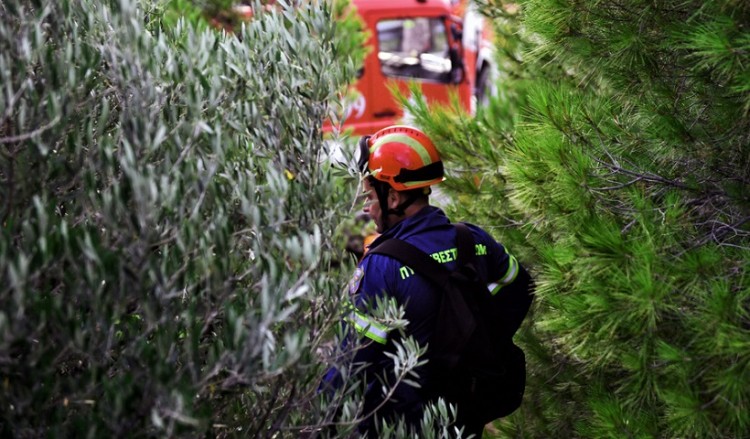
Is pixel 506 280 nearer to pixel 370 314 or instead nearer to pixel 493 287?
pixel 493 287

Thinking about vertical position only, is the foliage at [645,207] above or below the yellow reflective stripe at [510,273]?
above

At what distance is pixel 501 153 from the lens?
4.17m

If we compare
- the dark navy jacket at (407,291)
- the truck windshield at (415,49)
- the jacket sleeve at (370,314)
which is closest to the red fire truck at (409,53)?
the truck windshield at (415,49)

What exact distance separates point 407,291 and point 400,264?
0.10m

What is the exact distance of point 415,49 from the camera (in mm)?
11406

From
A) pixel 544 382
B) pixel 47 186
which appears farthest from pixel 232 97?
pixel 544 382

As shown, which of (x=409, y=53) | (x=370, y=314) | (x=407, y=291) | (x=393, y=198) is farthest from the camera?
(x=409, y=53)

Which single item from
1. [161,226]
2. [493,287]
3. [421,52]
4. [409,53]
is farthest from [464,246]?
[421,52]

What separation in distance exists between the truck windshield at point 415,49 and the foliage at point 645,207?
310 inches

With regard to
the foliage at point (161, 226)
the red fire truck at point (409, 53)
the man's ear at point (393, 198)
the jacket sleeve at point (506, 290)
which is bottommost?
the red fire truck at point (409, 53)

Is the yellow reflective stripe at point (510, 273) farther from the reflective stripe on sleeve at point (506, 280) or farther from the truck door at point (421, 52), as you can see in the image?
the truck door at point (421, 52)

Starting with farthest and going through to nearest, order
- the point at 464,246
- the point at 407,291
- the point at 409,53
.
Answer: the point at 409,53
the point at 464,246
the point at 407,291

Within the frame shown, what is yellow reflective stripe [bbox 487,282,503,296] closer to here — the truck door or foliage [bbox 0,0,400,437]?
foliage [bbox 0,0,400,437]

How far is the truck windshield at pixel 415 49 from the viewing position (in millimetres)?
11125
